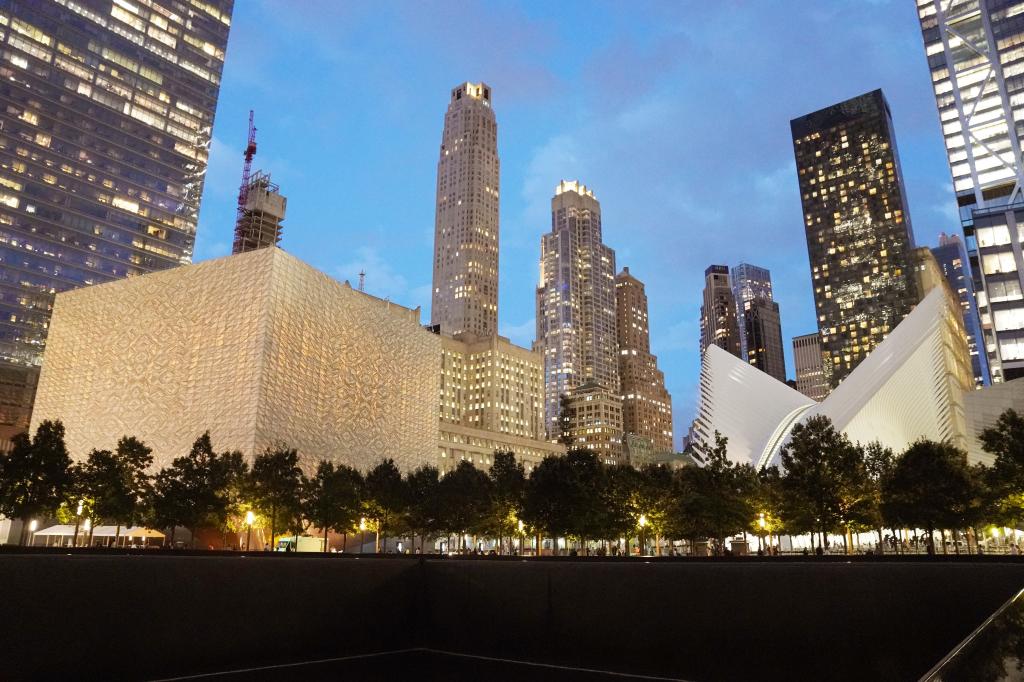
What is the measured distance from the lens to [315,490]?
61000 millimetres

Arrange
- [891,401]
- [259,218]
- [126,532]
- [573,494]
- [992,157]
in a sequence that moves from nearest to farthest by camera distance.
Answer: [573,494] → [126,532] → [891,401] → [992,157] → [259,218]

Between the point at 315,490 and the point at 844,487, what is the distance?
4146cm

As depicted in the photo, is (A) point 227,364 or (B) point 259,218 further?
(B) point 259,218

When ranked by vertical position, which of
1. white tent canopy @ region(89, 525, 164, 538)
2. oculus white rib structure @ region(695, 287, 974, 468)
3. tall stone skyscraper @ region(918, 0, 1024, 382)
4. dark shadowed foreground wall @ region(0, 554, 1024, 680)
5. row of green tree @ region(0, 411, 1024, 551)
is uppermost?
tall stone skyscraper @ region(918, 0, 1024, 382)

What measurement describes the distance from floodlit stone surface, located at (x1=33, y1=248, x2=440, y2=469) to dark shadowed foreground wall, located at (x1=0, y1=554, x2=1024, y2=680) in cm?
4822

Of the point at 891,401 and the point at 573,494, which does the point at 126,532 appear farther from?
the point at 891,401

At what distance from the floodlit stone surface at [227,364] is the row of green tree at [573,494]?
14.2 metres

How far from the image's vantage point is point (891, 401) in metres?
79.9

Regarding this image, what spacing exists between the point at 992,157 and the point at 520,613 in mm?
117225

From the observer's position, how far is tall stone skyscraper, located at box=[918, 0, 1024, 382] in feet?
320

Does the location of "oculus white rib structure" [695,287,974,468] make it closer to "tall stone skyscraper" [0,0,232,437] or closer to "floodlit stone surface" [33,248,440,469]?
"floodlit stone surface" [33,248,440,469]

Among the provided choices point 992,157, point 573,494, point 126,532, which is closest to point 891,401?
point 573,494

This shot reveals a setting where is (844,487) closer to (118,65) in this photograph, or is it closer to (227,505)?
(227,505)

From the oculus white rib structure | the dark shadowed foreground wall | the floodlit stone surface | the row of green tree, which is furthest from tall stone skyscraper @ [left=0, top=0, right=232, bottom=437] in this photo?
the oculus white rib structure
